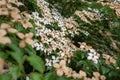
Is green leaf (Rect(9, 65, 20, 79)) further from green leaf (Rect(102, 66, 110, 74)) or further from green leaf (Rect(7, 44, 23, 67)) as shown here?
green leaf (Rect(102, 66, 110, 74))

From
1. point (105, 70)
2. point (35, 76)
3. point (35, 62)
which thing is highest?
point (35, 62)

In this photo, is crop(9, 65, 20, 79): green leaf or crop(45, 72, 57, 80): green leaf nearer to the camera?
crop(9, 65, 20, 79): green leaf

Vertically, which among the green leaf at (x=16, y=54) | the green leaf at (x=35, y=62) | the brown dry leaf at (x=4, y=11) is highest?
the brown dry leaf at (x=4, y=11)

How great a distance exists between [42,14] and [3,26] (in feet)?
6.07

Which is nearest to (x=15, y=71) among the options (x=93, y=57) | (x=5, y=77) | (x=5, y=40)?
(x=5, y=77)

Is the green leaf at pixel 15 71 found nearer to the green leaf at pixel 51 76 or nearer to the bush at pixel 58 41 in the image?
the bush at pixel 58 41

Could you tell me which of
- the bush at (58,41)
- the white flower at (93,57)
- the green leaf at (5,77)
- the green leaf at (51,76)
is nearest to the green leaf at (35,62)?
the bush at (58,41)

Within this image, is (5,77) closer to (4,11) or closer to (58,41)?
(4,11)

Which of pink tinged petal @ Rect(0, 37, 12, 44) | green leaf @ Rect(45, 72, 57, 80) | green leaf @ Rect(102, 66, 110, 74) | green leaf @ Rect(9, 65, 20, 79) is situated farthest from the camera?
green leaf @ Rect(102, 66, 110, 74)

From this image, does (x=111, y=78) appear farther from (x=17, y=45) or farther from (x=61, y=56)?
(x=17, y=45)

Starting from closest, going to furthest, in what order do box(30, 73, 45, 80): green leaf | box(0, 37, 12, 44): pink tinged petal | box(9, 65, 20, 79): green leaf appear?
box(0, 37, 12, 44): pink tinged petal
box(9, 65, 20, 79): green leaf
box(30, 73, 45, 80): green leaf

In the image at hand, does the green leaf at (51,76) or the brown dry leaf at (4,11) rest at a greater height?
the brown dry leaf at (4,11)

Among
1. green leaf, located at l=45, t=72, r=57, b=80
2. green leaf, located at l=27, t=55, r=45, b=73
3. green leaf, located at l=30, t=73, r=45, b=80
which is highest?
green leaf, located at l=27, t=55, r=45, b=73

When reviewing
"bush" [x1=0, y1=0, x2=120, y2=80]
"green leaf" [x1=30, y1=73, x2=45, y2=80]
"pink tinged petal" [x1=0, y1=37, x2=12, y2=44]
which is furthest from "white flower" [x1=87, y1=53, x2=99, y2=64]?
"pink tinged petal" [x1=0, y1=37, x2=12, y2=44]
